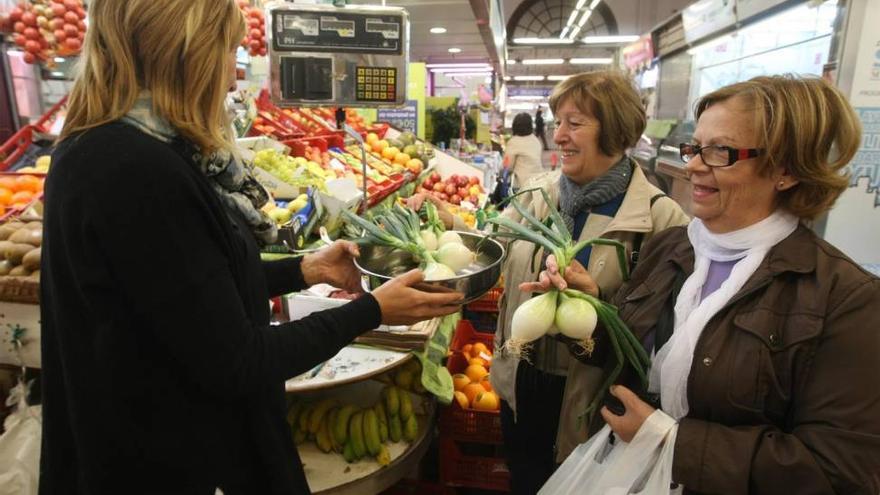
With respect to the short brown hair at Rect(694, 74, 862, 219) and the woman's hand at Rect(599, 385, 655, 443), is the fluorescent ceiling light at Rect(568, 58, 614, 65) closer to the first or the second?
the short brown hair at Rect(694, 74, 862, 219)

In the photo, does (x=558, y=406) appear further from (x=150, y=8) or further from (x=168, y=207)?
(x=150, y=8)

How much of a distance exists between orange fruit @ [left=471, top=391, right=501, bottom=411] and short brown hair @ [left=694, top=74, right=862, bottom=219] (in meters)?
1.73

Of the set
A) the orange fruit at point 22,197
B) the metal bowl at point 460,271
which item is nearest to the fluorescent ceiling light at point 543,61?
the orange fruit at point 22,197

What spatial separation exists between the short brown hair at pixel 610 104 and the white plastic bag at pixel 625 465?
3.35ft

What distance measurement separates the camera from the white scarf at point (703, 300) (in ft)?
4.21

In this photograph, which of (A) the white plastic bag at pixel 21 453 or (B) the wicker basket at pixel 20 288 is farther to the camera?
(B) the wicker basket at pixel 20 288

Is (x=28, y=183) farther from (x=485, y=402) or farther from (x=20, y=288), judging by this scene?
(x=485, y=402)

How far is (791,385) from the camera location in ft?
3.84

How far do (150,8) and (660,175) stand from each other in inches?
345

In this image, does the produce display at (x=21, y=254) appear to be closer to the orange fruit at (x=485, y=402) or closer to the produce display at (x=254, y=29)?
the orange fruit at (x=485, y=402)

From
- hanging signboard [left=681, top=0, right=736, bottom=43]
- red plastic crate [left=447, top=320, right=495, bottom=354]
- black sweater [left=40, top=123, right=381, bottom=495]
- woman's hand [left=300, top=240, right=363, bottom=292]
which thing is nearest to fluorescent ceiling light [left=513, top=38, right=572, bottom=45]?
hanging signboard [left=681, top=0, right=736, bottom=43]

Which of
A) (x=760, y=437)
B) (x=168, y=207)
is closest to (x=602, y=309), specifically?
(x=760, y=437)

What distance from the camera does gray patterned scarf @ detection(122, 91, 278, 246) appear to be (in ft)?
3.30

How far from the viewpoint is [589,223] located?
1.84m
